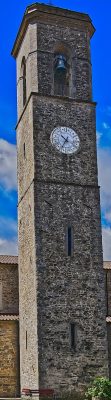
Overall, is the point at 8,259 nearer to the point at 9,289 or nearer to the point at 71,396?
the point at 9,289

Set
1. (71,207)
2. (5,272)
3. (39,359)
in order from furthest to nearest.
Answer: (5,272) → (71,207) → (39,359)

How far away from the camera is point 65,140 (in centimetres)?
2744

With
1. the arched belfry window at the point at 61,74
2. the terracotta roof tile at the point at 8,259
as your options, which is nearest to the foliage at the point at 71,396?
the terracotta roof tile at the point at 8,259

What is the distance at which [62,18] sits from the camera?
95.8 ft

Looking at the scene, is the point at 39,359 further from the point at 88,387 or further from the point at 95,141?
the point at 95,141

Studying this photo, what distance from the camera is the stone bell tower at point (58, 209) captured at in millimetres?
24812

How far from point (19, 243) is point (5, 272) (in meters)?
3.23

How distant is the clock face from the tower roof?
533 cm

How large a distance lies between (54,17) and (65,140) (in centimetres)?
601

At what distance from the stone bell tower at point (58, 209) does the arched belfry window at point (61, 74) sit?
0.05 m

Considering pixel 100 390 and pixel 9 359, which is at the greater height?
pixel 9 359

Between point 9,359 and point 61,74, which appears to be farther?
point 61,74

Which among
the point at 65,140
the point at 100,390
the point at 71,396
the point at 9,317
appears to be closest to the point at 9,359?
the point at 9,317

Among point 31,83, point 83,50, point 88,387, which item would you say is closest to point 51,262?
point 88,387
